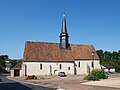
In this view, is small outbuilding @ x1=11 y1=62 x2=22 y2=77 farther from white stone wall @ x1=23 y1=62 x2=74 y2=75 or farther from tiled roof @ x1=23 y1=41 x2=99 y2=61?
tiled roof @ x1=23 y1=41 x2=99 y2=61

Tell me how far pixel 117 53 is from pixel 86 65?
4126 inches

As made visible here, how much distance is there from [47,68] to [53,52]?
201 inches

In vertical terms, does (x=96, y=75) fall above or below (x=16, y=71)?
above

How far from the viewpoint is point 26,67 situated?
54031 mm

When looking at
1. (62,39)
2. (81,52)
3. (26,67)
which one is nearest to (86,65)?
(81,52)

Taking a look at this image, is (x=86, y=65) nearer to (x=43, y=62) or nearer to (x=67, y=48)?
(x=67, y=48)

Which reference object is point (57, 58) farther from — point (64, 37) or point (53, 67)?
point (64, 37)


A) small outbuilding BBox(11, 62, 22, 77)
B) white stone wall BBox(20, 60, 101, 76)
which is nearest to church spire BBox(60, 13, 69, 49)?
white stone wall BBox(20, 60, 101, 76)

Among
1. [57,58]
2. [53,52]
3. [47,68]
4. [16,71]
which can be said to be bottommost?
[16,71]

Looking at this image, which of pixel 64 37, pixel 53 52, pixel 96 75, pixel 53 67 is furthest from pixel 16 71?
pixel 96 75

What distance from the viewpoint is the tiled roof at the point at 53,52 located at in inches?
2195

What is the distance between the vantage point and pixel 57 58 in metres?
58.3

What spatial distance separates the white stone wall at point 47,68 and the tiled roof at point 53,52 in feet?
3.76

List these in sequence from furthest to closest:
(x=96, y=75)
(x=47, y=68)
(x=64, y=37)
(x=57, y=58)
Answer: (x=64, y=37) < (x=57, y=58) < (x=47, y=68) < (x=96, y=75)
